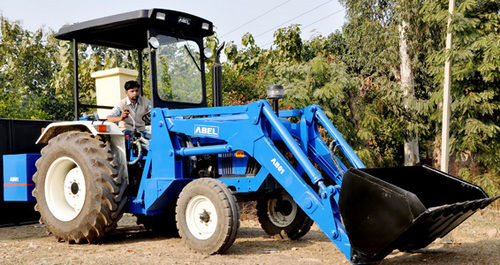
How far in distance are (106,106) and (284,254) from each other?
3433mm

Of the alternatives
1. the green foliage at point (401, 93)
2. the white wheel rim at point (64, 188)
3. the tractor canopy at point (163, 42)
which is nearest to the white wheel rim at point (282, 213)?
the tractor canopy at point (163, 42)

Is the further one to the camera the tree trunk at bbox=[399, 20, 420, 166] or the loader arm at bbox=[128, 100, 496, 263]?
the tree trunk at bbox=[399, 20, 420, 166]

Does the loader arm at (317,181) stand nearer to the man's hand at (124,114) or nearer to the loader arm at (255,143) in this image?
the loader arm at (255,143)

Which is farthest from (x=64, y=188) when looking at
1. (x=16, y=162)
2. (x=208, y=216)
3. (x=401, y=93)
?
(x=401, y=93)

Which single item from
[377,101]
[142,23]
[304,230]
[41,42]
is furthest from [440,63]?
[41,42]

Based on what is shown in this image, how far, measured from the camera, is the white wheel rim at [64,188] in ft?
22.4

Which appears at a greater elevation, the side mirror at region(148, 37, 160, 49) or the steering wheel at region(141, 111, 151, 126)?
the side mirror at region(148, 37, 160, 49)

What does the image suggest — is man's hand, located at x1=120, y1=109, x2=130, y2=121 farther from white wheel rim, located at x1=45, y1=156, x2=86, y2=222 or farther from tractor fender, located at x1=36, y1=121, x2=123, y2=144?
white wheel rim, located at x1=45, y1=156, x2=86, y2=222

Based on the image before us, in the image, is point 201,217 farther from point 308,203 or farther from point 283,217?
point 283,217

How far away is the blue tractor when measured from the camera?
4.97 metres

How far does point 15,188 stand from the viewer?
7.44 metres

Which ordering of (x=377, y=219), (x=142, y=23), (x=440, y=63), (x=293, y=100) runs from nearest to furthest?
(x=377, y=219), (x=142, y=23), (x=293, y=100), (x=440, y=63)

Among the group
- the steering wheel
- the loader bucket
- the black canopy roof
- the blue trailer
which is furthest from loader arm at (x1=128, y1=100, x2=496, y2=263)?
the blue trailer

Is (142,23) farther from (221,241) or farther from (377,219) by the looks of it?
(377,219)
